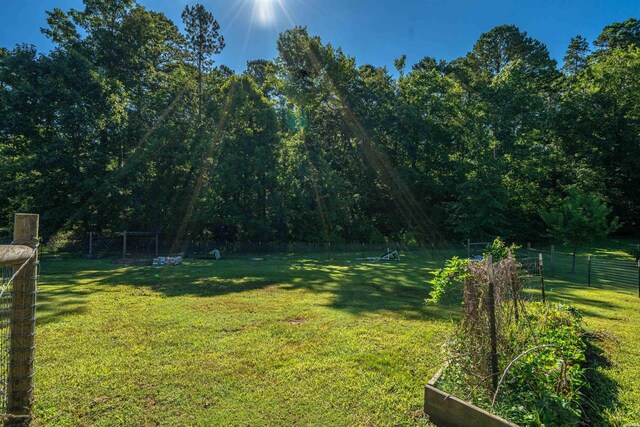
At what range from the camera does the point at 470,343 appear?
3.31 m

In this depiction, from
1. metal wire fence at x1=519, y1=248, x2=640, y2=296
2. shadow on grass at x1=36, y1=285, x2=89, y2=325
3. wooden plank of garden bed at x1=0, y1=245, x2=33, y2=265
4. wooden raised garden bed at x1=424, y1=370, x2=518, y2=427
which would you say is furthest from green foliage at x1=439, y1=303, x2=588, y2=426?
metal wire fence at x1=519, y1=248, x2=640, y2=296

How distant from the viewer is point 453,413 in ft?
9.27

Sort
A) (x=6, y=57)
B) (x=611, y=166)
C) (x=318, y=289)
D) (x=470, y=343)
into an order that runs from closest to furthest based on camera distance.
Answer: (x=470, y=343)
(x=318, y=289)
(x=6, y=57)
(x=611, y=166)

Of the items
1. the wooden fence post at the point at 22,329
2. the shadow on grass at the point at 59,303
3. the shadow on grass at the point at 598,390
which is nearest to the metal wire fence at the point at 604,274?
the shadow on grass at the point at 598,390

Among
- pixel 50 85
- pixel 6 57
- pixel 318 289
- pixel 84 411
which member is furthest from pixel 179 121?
pixel 84 411

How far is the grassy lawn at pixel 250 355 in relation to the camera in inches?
122

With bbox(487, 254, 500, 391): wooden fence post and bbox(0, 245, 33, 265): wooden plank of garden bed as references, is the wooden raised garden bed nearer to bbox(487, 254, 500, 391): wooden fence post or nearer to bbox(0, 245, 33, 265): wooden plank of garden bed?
bbox(487, 254, 500, 391): wooden fence post

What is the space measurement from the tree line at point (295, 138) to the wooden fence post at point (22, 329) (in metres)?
19.6

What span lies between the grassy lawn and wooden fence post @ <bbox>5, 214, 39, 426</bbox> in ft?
0.77

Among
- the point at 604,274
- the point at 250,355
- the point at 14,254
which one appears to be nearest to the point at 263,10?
the point at 250,355

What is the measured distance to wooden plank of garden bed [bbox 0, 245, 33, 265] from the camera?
2273 millimetres

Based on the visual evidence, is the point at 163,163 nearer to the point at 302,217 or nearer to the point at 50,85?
the point at 50,85

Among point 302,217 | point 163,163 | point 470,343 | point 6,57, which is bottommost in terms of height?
point 470,343

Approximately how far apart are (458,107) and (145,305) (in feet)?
89.7
